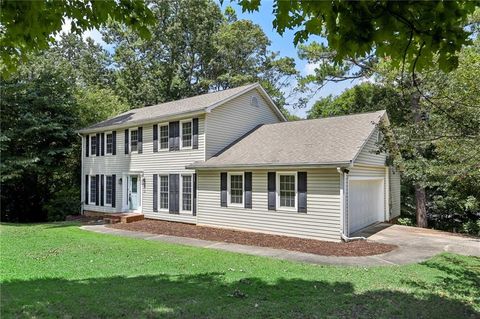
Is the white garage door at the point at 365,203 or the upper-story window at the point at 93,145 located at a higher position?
the upper-story window at the point at 93,145

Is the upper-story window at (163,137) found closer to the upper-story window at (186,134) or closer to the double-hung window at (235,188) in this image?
the upper-story window at (186,134)

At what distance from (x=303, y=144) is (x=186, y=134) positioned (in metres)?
5.56

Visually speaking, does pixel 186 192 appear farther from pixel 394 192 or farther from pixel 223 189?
pixel 394 192

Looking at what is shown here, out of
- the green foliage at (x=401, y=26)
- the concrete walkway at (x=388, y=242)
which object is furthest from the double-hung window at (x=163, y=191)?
the green foliage at (x=401, y=26)

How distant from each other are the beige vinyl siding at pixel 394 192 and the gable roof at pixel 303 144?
360cm

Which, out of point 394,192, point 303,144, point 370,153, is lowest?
point 394,192

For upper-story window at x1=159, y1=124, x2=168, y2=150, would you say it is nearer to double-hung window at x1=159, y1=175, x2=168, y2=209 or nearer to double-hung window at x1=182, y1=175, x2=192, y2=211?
double-hung window at x1=159, y1=175, x2=168, y2=209

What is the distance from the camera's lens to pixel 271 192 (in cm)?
1380

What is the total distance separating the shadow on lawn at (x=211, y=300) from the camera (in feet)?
16.9

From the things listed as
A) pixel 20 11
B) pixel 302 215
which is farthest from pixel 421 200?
pixel 20 11

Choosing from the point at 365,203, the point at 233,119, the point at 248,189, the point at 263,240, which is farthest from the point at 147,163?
the point at 365,203

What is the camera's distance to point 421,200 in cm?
1845

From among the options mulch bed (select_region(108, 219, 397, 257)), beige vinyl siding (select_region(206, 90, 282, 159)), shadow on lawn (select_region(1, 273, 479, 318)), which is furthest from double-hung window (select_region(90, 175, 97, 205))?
shadow on lawn (select_region(1, 273, 479, 318))

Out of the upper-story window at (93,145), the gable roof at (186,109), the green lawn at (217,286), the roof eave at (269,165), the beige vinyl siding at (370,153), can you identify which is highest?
the gable roof at (186,109)
